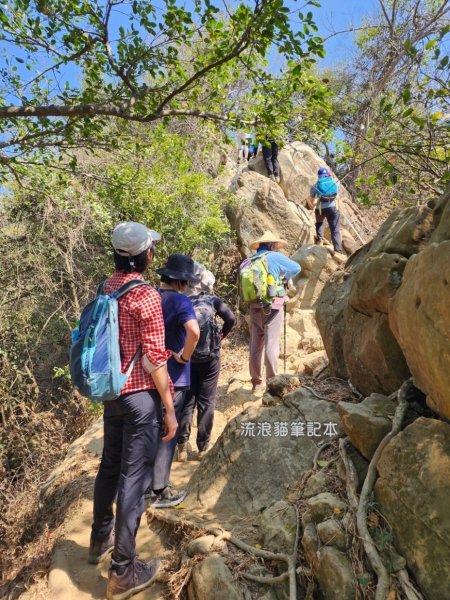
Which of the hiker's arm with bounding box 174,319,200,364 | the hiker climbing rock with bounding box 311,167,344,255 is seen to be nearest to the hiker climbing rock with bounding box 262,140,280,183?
the hiker climbing rock with bounding box 311,167,344,255

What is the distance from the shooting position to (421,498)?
6.76 ft

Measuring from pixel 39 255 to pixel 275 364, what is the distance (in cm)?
474

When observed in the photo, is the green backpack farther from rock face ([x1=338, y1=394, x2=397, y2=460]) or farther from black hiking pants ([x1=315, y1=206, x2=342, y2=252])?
black hiking pants ([x1=315, y1=206, x2=342, y2=252])

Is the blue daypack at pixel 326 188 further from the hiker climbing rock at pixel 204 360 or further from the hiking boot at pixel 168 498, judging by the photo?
the hiking boot at pixel 168 498

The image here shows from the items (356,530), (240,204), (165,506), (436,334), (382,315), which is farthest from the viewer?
(240,204)

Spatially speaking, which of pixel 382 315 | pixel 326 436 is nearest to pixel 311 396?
pixel 326 436

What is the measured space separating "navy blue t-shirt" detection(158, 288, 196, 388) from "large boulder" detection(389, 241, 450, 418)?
152 cm

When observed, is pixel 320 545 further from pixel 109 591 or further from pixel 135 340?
pixel 135 340

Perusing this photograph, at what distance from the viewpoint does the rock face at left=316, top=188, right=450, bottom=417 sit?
2.13 metres

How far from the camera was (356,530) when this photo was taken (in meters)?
2.24

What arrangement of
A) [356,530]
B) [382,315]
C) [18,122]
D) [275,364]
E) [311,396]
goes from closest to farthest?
[356,530] < [382,315] < [311,396] < [18,122] < [275,364]

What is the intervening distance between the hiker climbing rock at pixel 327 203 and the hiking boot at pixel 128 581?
8.05 m

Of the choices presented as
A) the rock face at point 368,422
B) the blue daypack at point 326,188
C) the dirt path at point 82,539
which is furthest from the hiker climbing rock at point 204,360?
the blue daypack at point 326,188

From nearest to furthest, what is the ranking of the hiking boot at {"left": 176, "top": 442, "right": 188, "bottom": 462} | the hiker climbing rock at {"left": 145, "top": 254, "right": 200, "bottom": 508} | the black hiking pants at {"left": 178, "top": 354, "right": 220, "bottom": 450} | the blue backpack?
the blue backpack, the hiker climbing rock at {"left": 145, "top": 254, "right": 200, "bottom": 508}, the black hiking pants at {"left": 178, "top": 354, "right": 220, "bottom": 450}, the hiking boot at {"left": 176, "top": 442, "right": 188, "bottom": 462}
